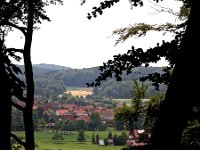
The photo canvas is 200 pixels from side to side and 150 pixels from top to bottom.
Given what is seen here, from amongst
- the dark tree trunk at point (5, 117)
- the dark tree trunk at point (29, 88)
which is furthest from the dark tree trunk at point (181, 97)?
the dark tree trunk at point (29, 88)

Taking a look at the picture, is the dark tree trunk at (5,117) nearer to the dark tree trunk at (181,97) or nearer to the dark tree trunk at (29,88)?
the dark tree trunk at (29,88)

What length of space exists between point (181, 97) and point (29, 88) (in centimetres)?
661

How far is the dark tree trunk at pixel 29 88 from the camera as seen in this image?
28.0 feet

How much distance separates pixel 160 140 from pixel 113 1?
1969mm

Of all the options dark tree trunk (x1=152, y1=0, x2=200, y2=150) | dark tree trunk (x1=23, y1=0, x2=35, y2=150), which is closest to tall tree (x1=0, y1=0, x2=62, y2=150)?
dark tree trunk (x1=23, y1=0, x2=35, y2=150)

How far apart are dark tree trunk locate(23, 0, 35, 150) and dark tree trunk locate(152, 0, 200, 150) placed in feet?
20.0

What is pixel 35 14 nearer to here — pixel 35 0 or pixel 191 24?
pixel 35 0

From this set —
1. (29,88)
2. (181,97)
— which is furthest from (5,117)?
(29,88)

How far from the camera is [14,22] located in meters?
10.1

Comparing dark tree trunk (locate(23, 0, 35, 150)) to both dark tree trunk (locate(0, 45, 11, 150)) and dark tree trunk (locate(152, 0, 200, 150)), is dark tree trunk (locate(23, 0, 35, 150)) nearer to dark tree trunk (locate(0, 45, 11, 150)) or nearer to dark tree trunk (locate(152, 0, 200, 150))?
dark tree trunk (locate(0, 45, 11, 150))

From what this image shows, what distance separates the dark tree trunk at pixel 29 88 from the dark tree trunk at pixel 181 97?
20.0ft

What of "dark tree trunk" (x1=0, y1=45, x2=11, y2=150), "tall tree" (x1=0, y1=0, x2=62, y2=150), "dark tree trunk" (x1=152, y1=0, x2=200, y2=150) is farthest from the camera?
"tall tree" (x1=0, y1=0, x2=62, y2=150)

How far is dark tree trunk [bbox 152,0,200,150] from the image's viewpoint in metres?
2.66

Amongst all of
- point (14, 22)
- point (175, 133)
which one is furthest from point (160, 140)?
point (14, 22)
